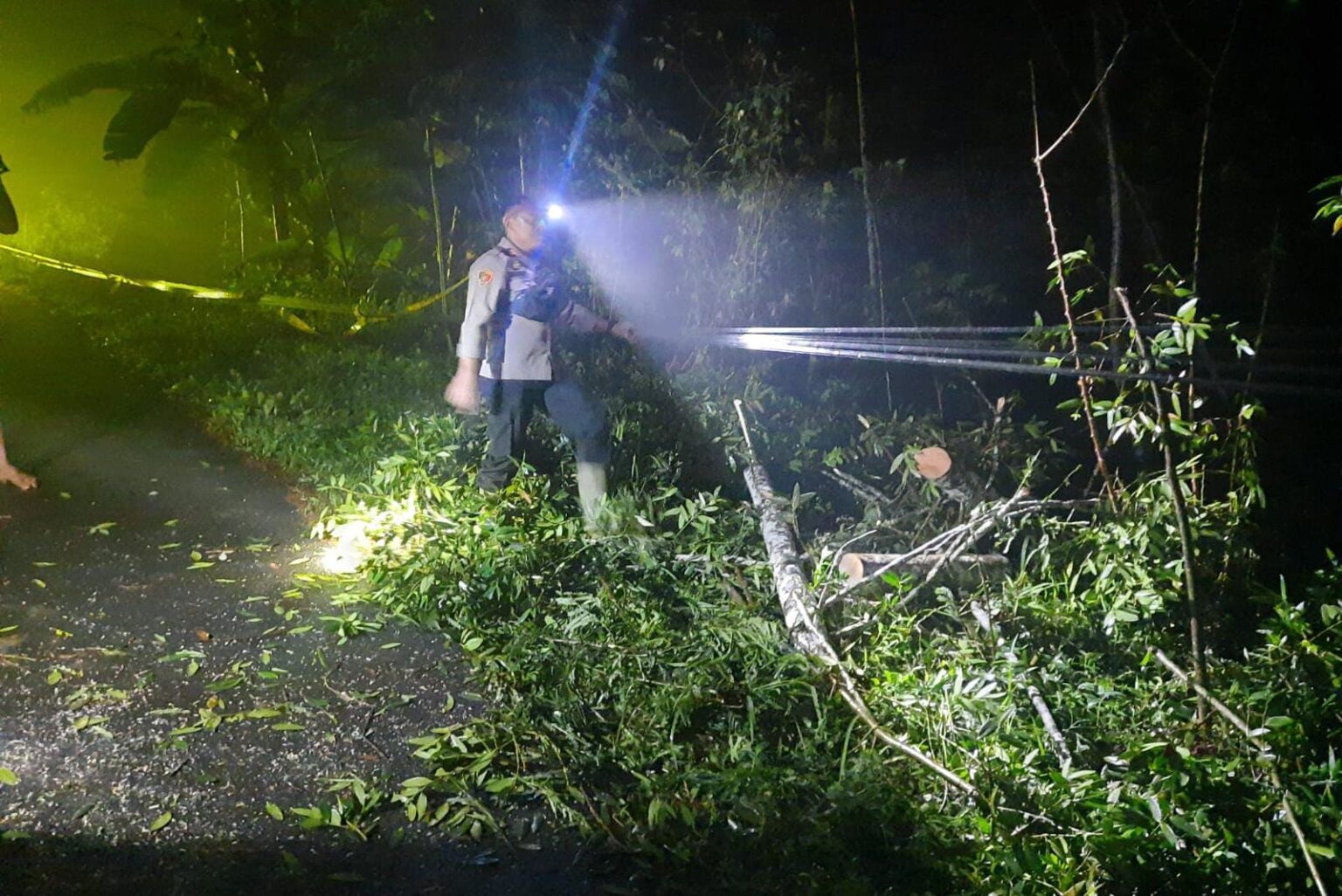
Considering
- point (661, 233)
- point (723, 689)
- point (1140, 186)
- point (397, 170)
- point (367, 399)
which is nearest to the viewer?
point (723, 689)

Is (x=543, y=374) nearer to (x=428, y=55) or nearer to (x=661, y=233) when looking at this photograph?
(x=661, y=233)

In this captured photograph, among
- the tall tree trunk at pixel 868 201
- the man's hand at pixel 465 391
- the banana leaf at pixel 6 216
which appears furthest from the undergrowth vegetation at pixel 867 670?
the banana leaf at pixel 6 216

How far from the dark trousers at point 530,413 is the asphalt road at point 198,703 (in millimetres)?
1237

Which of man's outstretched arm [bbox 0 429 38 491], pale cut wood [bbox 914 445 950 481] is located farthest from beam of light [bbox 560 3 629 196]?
man's outstretched arm [bbox 0 429 38 491]

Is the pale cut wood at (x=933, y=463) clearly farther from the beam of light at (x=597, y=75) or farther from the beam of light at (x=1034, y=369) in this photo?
the beam of light at (x=597, y=75)

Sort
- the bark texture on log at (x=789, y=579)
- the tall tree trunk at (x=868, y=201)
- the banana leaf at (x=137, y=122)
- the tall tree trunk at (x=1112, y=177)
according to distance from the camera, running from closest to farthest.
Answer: the bark texture on log at (x=789, y=579) < the tall tree trunk at (x=1112, y=177) < the tall tree trunk at (x=868, y=201) < the banana leaf at (x=137, y=122)

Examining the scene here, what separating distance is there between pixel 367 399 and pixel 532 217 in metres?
3.35

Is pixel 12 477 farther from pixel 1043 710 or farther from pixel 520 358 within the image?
pixel 1043 710

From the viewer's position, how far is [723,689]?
360cm

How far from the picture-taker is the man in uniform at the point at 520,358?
4879 mm

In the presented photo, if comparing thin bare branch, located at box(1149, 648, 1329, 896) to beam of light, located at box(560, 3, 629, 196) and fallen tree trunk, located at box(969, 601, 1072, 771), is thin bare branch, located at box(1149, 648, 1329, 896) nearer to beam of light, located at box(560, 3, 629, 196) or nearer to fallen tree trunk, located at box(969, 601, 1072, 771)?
fallen tree trunk, located at box(969, 601, 1072, 771)

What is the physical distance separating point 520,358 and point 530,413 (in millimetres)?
378

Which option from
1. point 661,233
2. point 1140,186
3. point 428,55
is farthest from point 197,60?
point 1140,186

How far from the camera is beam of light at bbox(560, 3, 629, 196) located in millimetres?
7496
